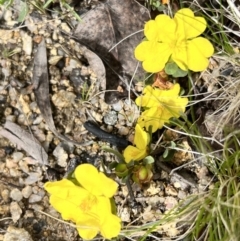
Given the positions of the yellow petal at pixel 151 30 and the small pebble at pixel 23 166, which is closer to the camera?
the yellow petal at pixel 151 30

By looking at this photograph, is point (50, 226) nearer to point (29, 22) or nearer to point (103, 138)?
point (103, 138)

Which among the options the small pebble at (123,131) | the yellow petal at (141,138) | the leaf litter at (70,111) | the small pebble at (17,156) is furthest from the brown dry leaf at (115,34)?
the small pebble at (17,156)

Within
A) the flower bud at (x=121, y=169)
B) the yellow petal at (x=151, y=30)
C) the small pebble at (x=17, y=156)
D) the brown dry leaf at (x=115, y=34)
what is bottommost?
the small pebble at (x=17, y=156)

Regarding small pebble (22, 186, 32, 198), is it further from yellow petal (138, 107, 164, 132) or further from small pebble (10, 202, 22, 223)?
yellow petal (138, 107, 164, 132)

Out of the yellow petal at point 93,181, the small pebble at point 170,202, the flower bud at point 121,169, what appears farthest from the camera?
the small pebble at point 170,202

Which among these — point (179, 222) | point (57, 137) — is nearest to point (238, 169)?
point (179, 222)

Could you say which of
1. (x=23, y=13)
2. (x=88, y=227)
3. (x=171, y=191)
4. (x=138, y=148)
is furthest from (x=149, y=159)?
(x=23, y=13)

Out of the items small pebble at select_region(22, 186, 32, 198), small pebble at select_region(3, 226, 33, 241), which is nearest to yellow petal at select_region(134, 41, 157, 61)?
small pebble at select_region(22, 186, 32, 198)

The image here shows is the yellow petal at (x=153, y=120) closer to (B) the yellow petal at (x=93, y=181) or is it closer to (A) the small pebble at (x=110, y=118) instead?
(A) the small pebble at (x=110, y=118)
